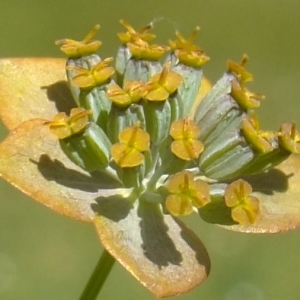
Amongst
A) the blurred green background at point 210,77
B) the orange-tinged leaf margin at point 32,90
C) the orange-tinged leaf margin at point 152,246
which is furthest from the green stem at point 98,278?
the blurred green background at point 210,77

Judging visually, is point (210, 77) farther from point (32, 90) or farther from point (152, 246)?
point (152, 246)

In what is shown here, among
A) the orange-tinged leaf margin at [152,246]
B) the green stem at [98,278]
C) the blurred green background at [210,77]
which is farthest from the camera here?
the blurred green background at [210,77]

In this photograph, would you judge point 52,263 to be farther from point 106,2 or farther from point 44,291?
point 106,2

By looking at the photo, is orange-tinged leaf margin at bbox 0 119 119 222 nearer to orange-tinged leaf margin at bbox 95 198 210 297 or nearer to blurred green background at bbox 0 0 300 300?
orange-tinged leaf margin at bbox 95 198 210 297

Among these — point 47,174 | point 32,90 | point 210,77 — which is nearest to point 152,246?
point 47,174

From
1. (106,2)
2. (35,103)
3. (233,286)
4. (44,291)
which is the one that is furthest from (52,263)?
(106,2)

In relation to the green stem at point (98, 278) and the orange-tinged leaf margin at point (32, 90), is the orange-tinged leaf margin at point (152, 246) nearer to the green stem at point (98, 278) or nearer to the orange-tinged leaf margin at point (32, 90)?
the green stem at point (98, 278)
